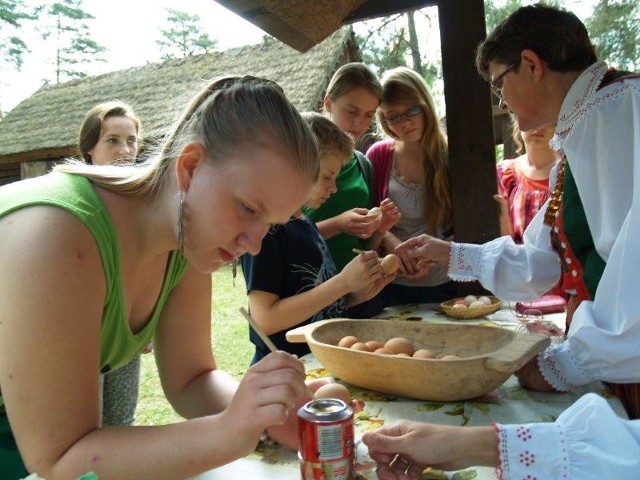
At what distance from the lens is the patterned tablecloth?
1045mm

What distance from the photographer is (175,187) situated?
1.08 meters

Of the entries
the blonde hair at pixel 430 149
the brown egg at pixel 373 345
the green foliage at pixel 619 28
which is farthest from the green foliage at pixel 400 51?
the brown egg at pixel 373 345

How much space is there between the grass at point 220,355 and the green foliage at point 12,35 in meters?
18.2

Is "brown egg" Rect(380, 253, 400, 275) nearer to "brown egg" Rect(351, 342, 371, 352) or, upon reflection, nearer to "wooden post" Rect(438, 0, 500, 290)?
"brown egg" Rect(351, 342, 371, 352)

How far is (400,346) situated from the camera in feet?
4.97

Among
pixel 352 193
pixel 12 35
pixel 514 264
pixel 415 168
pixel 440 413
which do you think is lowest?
pixel 440 413

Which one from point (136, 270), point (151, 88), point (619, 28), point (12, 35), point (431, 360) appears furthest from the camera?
point (12, 35)

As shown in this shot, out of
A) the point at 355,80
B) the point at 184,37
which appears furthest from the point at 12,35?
the point at 355,80

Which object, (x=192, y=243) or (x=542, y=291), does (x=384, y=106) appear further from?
(x=192, y=243)

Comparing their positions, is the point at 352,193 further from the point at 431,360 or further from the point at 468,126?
the point at 431,360

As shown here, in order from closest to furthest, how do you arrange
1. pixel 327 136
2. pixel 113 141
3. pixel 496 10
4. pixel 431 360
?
pixel 431 360 → pixel 327 136 → pixel 113 141 → pixel 496 10

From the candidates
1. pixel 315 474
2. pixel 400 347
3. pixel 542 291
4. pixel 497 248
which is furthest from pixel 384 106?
pixel 315 474

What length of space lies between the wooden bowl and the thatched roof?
790 cm

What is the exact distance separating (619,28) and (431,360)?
19.8ft
